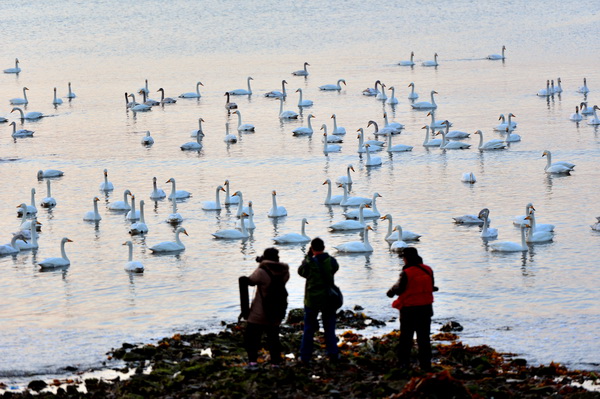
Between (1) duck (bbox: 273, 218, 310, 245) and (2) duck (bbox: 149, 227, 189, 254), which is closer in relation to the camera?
(2) duck (bbox: 149, 227, 189, 254)

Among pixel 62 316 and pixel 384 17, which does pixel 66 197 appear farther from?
pixel 384 17

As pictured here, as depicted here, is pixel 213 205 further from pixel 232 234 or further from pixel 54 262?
pixel 54 262

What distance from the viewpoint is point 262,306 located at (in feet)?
43.8

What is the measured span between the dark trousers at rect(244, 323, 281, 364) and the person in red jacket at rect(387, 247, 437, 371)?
1.49 metres

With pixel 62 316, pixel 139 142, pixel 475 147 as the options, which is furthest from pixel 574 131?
pixel 62 316

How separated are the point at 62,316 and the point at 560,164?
1765 cm

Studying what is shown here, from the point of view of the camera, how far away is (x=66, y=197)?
31.3 metres

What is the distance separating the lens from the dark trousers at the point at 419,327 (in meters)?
13.4

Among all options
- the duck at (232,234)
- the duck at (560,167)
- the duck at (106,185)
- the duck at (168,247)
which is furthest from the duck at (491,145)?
the duck at (168,247)

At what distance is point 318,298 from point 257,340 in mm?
945

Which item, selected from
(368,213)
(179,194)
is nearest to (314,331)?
(368,213)

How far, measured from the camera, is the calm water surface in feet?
60.5

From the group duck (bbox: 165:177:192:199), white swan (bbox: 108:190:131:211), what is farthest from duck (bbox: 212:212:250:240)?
white swan (bbox: 108:190:131:211)

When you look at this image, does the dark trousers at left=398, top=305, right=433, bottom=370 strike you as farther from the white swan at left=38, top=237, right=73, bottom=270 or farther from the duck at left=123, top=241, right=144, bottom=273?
the white swan at left=38, top=237, right=73, bottom=270
